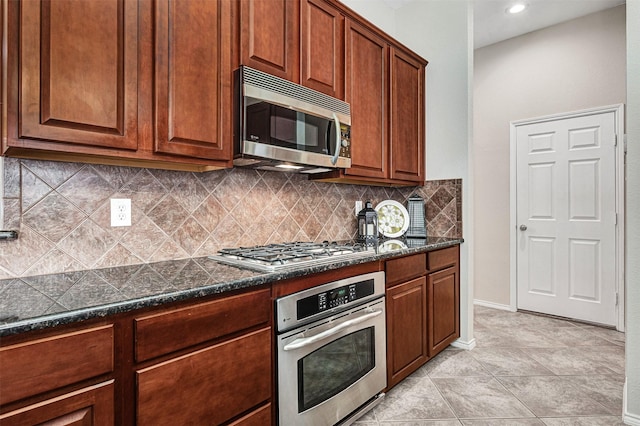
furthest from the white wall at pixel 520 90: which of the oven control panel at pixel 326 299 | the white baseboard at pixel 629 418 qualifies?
the oven control panel at pixel 326 299

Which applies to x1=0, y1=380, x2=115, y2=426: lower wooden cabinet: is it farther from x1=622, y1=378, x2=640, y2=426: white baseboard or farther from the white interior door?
the white interior door

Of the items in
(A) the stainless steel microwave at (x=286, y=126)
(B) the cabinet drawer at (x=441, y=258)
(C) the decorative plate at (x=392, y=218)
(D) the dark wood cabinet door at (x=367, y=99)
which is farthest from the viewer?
(C) the decorative plate at (x=392, y=218)

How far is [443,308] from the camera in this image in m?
2.65

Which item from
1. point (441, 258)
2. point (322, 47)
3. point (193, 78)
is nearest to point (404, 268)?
point (441, 258)

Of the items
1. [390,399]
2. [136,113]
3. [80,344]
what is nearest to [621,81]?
[390,399]

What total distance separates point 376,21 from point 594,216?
2.89 metres

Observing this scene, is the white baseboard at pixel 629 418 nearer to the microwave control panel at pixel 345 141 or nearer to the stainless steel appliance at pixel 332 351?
the stainless steel appliance at pixel 332 351

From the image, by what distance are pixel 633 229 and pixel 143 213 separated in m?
2.58

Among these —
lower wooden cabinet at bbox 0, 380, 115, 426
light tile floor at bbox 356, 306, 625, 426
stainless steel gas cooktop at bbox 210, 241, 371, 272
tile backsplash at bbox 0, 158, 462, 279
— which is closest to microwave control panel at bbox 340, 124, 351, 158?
tile backsplash at bbox 0, 158, 462, 279

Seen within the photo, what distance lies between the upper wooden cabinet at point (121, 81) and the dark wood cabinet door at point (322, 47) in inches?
19.8

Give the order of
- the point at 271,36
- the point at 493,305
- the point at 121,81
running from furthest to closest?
the point at 493,305 < the point at 271,36 < the point at 121,81

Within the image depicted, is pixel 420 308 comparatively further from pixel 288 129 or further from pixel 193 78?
pixel 193 78

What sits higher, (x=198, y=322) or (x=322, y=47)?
(x=322, y=47)

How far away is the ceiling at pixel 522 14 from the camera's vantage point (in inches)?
130
